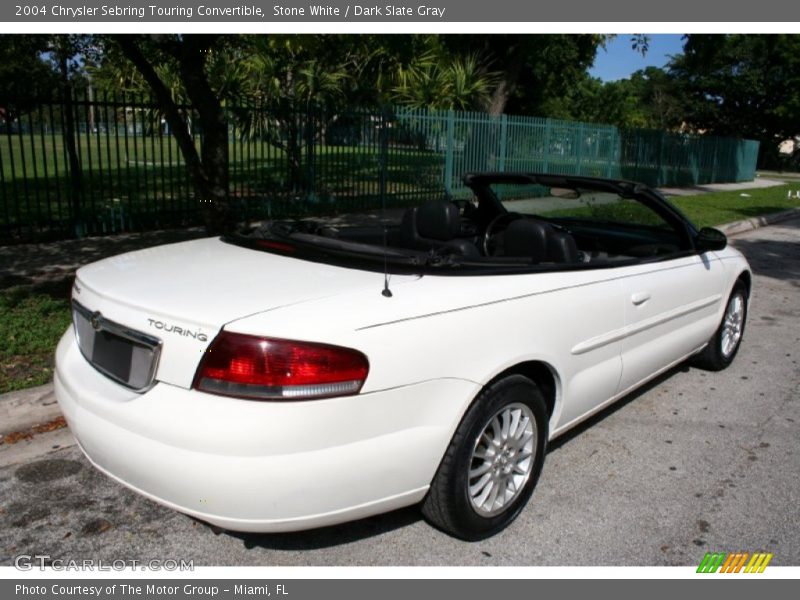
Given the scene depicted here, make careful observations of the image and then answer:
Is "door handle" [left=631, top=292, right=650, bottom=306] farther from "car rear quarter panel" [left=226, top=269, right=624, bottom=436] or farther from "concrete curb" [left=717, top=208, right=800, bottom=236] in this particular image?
"concrete curb" [left=717, top=208, right=800, bottom=236]

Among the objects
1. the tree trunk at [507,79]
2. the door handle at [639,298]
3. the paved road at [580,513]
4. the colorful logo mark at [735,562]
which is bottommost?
the colorful logo mark at [735,562]

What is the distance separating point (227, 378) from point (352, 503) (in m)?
0.63

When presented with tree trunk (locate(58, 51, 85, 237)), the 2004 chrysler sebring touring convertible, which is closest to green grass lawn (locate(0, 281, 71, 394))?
the 2004 chrysler sebring touring convertible

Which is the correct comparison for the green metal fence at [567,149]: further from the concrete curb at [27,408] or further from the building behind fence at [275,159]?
the concrete curb at [27,408]

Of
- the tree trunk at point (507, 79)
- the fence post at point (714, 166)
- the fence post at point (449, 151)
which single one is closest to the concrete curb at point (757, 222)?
the fence post at point (449, 151)

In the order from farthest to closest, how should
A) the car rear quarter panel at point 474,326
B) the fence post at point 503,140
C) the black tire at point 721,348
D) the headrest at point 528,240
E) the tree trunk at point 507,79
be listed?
the tree trunk at point 507,79 < the fence post at point 503,140 < the black tire at point 721,348 < the headrest at point 528,240 < the car rear quarter panel at point 474,326

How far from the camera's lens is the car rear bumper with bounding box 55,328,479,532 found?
7.43ft

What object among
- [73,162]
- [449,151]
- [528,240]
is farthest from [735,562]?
[449,151]

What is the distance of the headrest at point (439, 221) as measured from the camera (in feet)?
13.1

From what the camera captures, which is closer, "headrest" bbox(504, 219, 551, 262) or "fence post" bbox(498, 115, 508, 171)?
"headrest" bbox(504, 219, 551, 262)

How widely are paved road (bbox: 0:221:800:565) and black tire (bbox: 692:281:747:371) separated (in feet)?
2.37

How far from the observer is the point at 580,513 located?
127 inches

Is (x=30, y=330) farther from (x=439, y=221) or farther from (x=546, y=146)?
(x=546, y=146)

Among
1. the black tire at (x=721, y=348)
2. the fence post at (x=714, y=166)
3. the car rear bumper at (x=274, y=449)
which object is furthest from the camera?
the fence post at (x=714, y=166)
